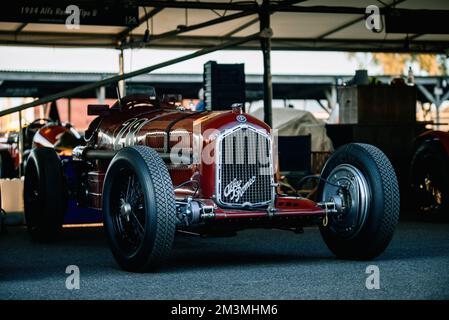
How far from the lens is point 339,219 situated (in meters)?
6.83

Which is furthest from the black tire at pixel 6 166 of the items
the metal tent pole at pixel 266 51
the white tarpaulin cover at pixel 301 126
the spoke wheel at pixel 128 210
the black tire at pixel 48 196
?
the spoke wheel at pixel 128 210

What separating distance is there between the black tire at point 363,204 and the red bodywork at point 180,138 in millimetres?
307

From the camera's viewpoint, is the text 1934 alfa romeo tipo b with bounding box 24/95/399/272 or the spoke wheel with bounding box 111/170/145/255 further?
the spoke wheel with bounding box 111/170/145/255

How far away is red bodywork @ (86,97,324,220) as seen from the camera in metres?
6.56

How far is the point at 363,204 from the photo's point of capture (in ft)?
21.6

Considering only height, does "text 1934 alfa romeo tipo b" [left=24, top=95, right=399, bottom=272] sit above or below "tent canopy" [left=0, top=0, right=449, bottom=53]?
below

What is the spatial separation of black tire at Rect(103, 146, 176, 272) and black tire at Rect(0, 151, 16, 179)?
730 cm

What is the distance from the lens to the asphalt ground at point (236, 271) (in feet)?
17.1

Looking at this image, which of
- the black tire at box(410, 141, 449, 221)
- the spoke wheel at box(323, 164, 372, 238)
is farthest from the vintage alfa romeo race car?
the spoke wheel at box(323, 164, 372, 238)

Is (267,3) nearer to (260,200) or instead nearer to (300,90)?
(260,200)

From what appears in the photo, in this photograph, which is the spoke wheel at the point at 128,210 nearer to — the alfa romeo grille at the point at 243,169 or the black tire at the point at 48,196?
the alfa romeo grille at the point at 243,169

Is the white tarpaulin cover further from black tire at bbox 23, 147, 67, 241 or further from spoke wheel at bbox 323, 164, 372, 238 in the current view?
spoke wheel at bbox 323, 164, 372, 238
